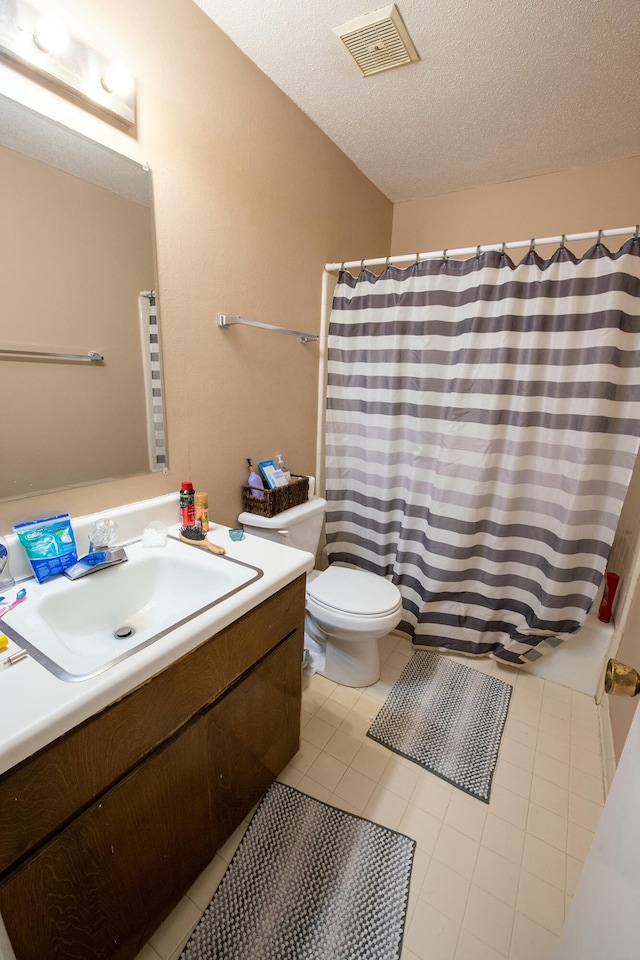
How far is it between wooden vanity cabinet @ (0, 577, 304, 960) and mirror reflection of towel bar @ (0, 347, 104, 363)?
80 cm

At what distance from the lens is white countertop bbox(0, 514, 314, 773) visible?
0.56 meters

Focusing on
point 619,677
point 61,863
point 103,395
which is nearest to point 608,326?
point 619,677

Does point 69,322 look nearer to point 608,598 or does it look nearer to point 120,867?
point 120,867

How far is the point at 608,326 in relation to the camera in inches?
55.8

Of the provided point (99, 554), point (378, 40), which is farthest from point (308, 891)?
point (378, 40)

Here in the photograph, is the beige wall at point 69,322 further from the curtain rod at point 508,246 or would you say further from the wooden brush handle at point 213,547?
the curtain rod at point 508,246

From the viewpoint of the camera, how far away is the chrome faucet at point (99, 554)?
99cm

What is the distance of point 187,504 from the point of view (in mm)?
1266

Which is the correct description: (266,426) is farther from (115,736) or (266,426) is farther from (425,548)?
(115,736)

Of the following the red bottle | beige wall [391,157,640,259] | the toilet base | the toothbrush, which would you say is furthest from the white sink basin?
beige wall [391,157,640,259]

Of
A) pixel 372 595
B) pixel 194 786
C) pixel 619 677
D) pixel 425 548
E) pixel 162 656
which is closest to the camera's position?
pixel 619 677

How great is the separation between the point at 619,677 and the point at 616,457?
1163 mm

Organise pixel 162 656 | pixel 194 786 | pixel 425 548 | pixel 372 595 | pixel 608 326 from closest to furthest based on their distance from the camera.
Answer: pixel 162 656 < pixel 194 786 < pixel 608 326 < pixel 372 595 < pixel 425 548

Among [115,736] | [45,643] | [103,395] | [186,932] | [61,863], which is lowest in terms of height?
[186,932]
